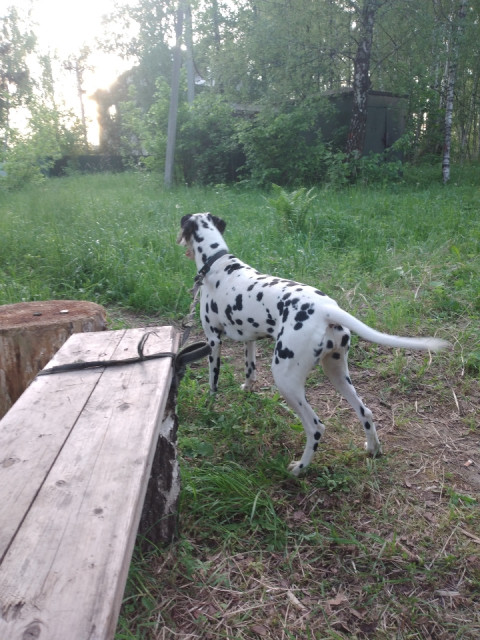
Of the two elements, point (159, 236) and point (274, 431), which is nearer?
point (274, 431)

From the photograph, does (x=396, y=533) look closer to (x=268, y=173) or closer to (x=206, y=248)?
(x=206, y=248)

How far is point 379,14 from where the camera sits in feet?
40.2

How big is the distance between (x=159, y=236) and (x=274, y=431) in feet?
14.0

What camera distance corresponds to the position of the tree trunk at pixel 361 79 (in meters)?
11.9

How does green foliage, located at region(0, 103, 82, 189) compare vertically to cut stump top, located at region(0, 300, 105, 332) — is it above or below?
above

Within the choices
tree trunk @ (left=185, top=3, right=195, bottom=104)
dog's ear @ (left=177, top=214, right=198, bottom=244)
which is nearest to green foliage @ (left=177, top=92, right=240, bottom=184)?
tree trunk @ (left=185, top=3, right=195, bottom=104)

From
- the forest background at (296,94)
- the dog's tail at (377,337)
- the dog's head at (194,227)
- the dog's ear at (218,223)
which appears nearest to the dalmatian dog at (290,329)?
the dog's tail at (377,337)

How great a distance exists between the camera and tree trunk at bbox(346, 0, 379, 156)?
39.1 ft

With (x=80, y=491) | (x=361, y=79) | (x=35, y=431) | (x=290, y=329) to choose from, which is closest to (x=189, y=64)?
(x=361, y=79)

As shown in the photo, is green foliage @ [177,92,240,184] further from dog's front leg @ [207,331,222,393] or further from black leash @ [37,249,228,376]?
black leash @ [37,249,228,376]

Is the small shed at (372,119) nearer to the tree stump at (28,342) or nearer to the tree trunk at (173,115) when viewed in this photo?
the tree trunk at (173,115)

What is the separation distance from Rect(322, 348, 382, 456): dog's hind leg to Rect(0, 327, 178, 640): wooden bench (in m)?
1.01

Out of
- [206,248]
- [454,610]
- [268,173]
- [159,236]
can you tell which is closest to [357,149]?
[268,173]

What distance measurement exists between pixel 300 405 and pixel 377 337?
24.0 inches
